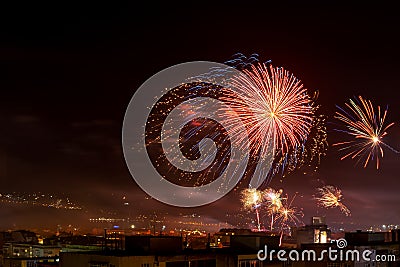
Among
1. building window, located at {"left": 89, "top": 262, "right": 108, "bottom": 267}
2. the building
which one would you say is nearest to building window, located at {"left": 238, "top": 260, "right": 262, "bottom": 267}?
building window, located at {"left": 89, "top": 262, "right": 108, "bottom": 267}

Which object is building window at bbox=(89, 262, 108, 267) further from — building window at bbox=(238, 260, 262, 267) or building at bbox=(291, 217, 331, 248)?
building at bbox=(291, 217, 331, 248)

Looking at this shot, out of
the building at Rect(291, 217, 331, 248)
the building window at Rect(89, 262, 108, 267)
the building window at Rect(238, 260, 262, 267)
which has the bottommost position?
the building window at Rect(238, 260, 262, 267)

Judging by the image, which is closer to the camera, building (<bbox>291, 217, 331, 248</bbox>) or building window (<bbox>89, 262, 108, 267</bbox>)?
building window (<bbox>89, 262, 108, 267</bbox>)

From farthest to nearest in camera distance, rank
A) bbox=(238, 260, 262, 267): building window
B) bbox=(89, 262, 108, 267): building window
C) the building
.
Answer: the building < bbox=(238, 260, 262, 267): building window < bbox=(89, 262, 108, 267): building window

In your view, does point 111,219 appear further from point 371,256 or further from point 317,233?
point 371,256

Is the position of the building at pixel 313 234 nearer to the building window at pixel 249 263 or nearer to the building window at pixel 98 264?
the building window at pixel 249 263

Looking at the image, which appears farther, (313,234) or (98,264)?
(313,234)

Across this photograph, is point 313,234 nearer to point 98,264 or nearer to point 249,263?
point 249,263

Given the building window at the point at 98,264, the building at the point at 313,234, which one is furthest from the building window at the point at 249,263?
the building at the point at 313,234

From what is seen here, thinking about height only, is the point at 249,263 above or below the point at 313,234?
below

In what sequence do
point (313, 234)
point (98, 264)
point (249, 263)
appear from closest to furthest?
point (98, 264), point (249, 263), point (313, 234)

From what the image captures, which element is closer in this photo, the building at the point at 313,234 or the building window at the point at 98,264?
the building window at the point at 98,264

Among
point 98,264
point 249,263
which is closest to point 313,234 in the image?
point 249,263

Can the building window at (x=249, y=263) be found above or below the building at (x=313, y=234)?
below
